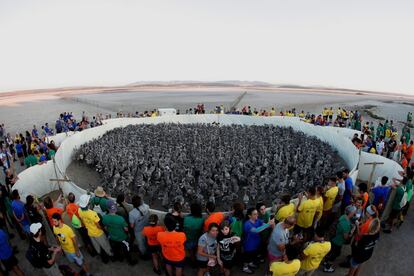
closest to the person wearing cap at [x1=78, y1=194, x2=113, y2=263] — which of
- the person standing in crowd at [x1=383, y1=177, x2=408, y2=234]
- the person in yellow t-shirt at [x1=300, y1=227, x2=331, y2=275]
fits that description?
the person in yellow t-shirt at [x1=300, y1=227, x2=331, y2=275]

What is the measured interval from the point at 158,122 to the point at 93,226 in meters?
17.1

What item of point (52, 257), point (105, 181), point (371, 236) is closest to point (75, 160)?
point (105, 181)

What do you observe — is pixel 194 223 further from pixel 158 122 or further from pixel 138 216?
pixel 158 122

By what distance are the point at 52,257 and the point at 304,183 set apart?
876cm

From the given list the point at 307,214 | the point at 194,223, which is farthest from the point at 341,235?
the point at 194,223

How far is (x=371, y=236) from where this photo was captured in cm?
514

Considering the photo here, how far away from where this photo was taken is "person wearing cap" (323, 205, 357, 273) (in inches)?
235

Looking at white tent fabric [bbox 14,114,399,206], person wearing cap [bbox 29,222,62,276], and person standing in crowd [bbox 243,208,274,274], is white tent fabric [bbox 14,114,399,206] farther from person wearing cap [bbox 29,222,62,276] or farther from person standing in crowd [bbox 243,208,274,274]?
person standing in crowd [bbox 243,208,274,274]

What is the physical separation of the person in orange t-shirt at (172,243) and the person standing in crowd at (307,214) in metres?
3.24

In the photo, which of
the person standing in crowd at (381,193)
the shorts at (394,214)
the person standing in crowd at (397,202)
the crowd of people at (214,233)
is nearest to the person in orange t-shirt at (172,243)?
the crowd of people at (214,233)

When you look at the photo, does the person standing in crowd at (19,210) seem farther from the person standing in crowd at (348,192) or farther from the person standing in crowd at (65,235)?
the person standing in crowd at (348,192)

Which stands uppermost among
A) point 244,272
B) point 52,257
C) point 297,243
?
point 52,257

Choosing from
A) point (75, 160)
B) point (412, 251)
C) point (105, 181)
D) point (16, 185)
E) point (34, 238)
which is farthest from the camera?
point (75, 160)

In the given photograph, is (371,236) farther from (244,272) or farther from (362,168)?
(362,168)
